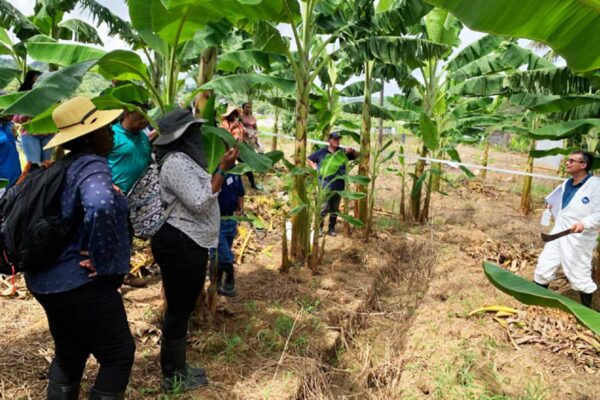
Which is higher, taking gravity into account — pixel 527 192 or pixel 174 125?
pixel 174 125

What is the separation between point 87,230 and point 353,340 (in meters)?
2.71

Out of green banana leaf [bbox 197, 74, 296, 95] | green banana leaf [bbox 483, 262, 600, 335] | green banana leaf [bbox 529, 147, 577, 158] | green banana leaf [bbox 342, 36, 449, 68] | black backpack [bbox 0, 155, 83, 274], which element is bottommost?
green banana leaf [bbox 483, 262, 600, 335]

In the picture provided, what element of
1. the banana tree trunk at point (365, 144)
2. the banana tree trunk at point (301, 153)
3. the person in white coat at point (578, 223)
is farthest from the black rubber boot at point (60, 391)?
the banana tree trunk at point (365, 144)

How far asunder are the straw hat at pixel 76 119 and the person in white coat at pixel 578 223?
4013 mm

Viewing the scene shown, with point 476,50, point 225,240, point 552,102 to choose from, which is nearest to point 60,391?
point 225,240

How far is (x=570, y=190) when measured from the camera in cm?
424

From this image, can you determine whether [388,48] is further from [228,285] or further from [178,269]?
[178,269]

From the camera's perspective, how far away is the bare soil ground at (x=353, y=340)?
286 centimetres

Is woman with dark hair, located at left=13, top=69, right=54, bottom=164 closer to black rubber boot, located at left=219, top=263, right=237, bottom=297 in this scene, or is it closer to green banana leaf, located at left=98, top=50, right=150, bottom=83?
green banana leaf, located at left=98, top=50, right=150, bottom=83

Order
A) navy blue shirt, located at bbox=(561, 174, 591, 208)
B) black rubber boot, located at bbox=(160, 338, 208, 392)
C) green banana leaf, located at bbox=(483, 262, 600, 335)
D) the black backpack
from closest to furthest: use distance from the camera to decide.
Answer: green banana leaf, located at bbox=(483, 262, 600, 335), the black backpack, black rubber boot, located at bbox=(160, 338, 208, 392), navy blue shirt, located at bbox=(561, 174, 591, 208)

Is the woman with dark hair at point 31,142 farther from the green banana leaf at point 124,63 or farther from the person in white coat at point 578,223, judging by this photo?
the person in white coat at point 578,223

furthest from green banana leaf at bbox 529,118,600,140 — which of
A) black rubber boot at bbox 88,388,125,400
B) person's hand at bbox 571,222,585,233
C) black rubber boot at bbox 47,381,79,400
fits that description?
black rubber boot at bbox 47,381,79,400

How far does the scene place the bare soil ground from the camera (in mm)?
2859

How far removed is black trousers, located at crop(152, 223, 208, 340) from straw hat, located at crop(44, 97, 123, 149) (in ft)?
2.24
